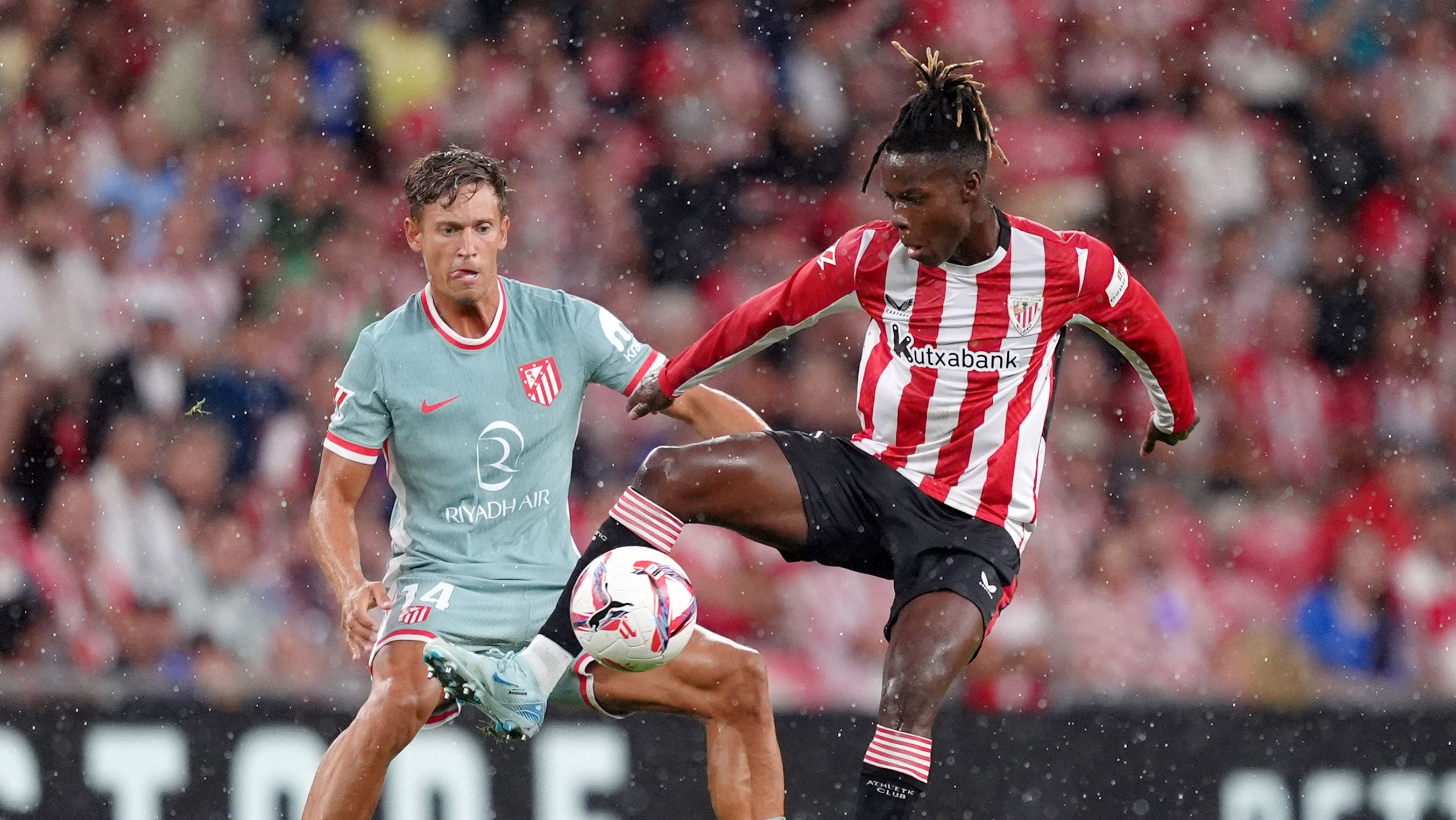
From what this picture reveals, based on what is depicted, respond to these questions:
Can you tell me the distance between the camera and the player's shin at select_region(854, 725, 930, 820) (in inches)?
173

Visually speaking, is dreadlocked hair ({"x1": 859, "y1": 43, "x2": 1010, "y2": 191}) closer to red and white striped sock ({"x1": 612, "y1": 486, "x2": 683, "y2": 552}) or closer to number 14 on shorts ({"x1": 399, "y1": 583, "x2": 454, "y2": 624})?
red and white striped sock ({"x1": 612, "y1": 486, "x2": 683, "y2": 552})

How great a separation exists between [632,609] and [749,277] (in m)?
4.14

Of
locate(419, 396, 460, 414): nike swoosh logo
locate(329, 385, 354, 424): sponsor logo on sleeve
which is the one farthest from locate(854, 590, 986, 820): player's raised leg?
locate(329, 385, 354, 424): sponsor logo on sleeve

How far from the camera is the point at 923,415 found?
189 inches

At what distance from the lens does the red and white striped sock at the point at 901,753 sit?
4410 millimetres

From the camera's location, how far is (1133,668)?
7641 mm

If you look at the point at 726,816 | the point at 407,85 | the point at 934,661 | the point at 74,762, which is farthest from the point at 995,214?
the point at 407,85

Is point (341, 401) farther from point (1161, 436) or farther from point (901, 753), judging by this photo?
point (1161, 436)

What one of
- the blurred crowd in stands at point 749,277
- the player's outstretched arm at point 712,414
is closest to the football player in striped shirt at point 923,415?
the player's outstretched arm at point 712,414

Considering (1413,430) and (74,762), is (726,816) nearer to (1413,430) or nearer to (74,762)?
(74,762)

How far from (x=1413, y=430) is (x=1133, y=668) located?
7.33 feet

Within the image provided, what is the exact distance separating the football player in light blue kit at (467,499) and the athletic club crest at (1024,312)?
3.02 feet

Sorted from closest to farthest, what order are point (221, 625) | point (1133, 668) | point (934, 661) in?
point (934, 661), point (221, 625), point (1133, 668)

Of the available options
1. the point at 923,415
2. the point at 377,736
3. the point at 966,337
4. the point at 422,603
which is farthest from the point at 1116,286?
the point at 377,736
